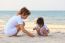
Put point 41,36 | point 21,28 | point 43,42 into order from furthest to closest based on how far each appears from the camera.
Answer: point 41,36
point 21,28
point 43,42

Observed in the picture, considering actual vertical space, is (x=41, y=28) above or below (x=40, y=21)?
below

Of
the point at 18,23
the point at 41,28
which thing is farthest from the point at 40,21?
the point at 18,23

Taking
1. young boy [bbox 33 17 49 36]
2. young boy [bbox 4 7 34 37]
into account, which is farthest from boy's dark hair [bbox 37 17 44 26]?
young boy [bbox 4 7 34 37]

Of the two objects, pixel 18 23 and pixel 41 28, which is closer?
pixel 18 23

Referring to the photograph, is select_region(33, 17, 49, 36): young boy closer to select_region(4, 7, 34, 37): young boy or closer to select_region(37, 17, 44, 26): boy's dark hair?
select_region(37, 17, 44, 26): boy's dark hair

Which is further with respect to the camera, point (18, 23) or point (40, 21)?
point (40, 21)

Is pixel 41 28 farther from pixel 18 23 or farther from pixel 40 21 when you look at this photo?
pixel 18 23

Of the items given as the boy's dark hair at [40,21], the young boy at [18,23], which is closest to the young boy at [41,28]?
the boy's dark hair at [40,21]

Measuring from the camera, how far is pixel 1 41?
5777mm

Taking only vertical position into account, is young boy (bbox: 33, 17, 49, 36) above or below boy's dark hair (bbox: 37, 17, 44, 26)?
below

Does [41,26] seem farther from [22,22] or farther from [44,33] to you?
[22,22]

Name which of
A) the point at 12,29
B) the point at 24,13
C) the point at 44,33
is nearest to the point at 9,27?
the point at 12,29

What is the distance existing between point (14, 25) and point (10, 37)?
0.36m

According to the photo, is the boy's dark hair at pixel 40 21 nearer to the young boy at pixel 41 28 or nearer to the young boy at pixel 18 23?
the young boy at pixel 41 28
